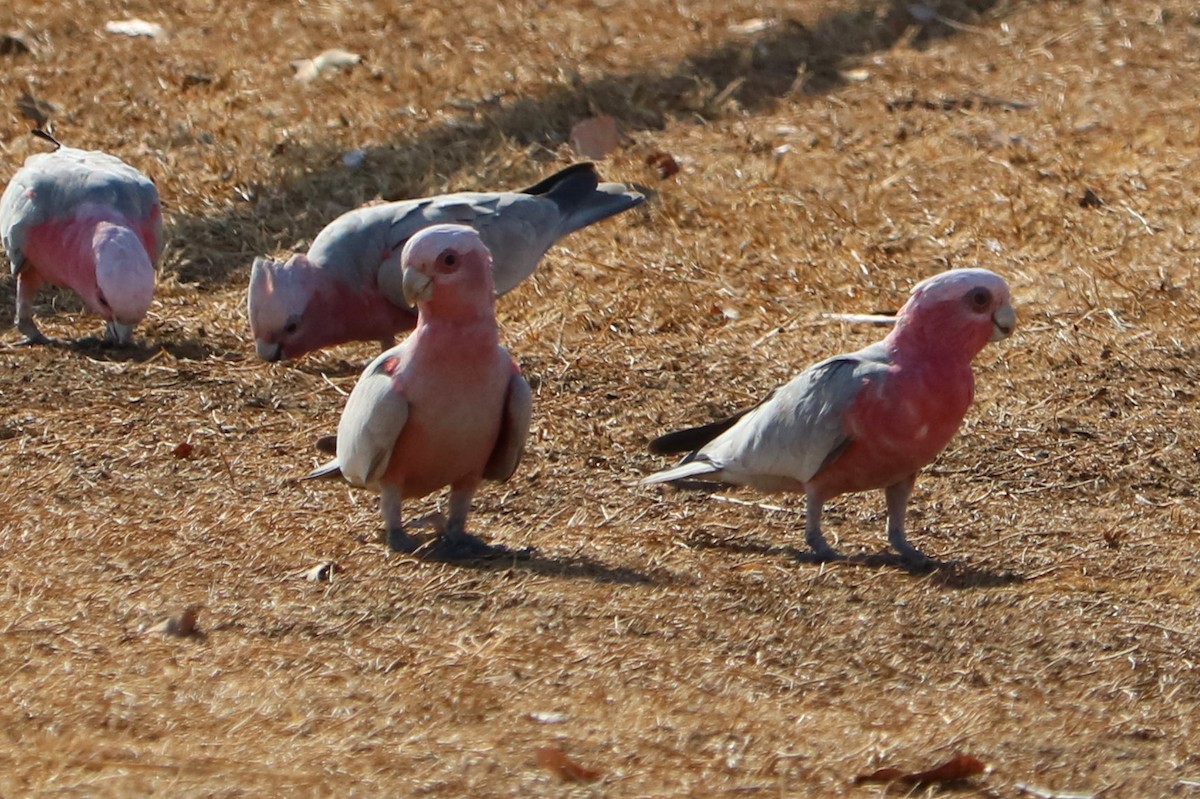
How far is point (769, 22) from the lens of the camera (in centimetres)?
1120

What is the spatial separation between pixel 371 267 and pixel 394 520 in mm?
2330

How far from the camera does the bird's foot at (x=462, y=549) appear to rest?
477cm

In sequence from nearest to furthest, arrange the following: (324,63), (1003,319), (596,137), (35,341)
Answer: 1. (1003,319)
2. (35,341)
3. (596,137)
4. (324,63)

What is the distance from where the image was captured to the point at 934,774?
11.5ft

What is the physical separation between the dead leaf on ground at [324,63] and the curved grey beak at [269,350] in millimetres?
3649

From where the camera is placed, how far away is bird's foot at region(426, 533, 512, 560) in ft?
15.6

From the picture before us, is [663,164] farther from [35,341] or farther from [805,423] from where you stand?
[805,423]

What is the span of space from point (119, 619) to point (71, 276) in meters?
3.06

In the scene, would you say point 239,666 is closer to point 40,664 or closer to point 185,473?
point 40,664

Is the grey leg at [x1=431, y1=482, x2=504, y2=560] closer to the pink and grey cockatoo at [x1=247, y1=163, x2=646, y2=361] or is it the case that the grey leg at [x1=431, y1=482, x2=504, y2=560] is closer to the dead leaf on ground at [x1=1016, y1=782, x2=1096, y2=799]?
the dead leaf on ground at [x1=1016, y1=782, x2=1096, y2=799]

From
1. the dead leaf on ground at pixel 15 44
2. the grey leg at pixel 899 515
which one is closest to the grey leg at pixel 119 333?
the grey leg at pixel 899 515

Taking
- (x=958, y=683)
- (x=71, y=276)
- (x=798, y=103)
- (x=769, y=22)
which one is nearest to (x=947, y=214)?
(x=798, y=103)

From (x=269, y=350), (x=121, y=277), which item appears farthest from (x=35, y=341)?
(x=269, y=350)

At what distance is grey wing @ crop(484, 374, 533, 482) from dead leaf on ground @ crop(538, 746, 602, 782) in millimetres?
1467
